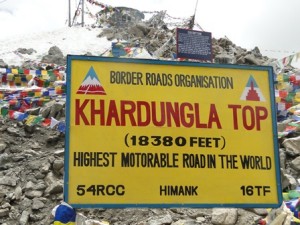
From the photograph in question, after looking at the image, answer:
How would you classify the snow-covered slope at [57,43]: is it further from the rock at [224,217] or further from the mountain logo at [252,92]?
the mountain logo at [252,92]

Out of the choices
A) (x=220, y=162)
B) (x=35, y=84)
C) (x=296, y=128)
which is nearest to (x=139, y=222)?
(x=220, y=162)

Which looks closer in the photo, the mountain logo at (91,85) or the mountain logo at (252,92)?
the mountain logo at (91,85)

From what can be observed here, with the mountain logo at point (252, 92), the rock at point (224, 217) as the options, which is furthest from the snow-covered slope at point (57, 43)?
the mountain logo at point (252, 92)

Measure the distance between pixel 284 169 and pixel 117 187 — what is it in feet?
26.3

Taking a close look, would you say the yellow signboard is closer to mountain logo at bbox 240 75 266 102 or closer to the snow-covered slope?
mountain logo at bbox 240 75 266 102

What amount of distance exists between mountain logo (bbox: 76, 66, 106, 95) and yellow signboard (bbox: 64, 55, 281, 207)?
0.01 metres

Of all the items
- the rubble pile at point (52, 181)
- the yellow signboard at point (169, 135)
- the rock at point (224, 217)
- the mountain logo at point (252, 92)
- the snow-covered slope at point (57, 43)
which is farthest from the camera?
the snow-covered slope at point (57, 43)

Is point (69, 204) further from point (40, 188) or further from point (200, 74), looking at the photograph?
point (40, 188)

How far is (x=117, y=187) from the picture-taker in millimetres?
5512

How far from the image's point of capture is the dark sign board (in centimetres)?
1258

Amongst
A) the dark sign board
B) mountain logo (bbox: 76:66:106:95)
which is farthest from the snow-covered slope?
mountain logo (bbox: 76:66:106:95)

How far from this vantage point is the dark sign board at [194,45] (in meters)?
12.6

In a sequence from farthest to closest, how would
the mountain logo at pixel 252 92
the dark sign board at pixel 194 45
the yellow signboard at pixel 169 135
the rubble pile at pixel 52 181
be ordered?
1. the dark sign board at pixel 194 45
2. the rubble pile at pixel 52 181
3. the mountain logo at pixel 252 92
4. the yellow signboard at pixel 169 135

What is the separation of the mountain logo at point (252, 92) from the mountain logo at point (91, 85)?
6.47ft
